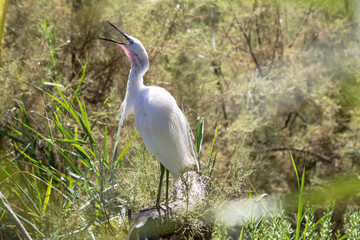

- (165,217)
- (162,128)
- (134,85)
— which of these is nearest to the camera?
(165,217)

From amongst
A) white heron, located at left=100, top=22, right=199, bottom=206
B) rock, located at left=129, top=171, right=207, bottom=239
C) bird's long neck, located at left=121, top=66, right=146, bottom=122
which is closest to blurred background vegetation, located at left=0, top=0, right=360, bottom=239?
bird's long neck, located at left=121, top=66, right=146, bottom=122

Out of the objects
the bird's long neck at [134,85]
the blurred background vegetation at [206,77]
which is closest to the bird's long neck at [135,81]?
the bird's long neck at [134,85]

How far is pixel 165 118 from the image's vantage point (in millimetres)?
1632

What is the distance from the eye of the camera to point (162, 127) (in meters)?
1.63

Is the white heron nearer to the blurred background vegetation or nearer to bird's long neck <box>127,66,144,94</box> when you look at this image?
bird's long neck <box>127,66,144,94</box>

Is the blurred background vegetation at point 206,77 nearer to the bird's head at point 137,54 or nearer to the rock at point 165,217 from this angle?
the bird's head at point 137,54

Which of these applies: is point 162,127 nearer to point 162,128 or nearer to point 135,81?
point 162,128

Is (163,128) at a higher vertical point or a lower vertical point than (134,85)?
lower

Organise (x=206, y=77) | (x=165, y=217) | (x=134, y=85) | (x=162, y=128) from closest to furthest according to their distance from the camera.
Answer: (x=165, y=217) < (x=162, y=128) < (x=134, y=85) < (x=206, y=77)

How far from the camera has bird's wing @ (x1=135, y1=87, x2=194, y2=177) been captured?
63.6 inches

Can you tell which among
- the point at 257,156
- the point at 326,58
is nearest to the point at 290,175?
the point at 257,156

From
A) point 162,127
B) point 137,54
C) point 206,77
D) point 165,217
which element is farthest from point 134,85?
point 206,77

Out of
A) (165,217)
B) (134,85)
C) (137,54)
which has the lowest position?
(165,217)

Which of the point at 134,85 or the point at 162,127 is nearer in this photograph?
the point at 162,127
